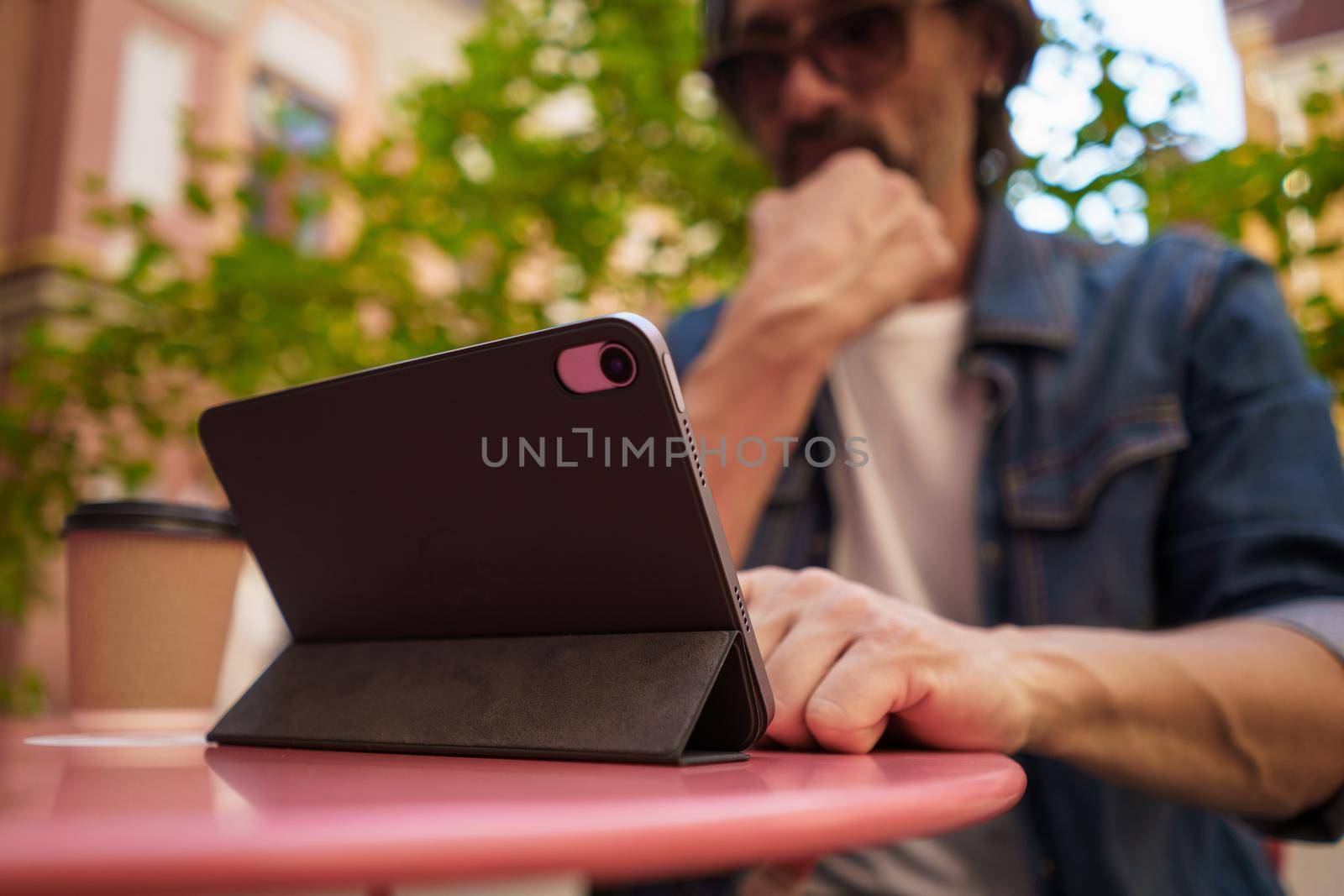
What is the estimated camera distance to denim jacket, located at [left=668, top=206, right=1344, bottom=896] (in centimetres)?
116

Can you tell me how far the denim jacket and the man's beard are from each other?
0.81ft

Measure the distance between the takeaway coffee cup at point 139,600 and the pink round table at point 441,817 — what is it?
28cm

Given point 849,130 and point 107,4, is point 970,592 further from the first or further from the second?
point 107,4

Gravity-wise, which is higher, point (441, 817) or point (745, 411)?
point (441, 817)

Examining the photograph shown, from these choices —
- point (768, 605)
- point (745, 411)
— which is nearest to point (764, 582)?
point (768, 605)

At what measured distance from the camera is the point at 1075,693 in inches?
29.3

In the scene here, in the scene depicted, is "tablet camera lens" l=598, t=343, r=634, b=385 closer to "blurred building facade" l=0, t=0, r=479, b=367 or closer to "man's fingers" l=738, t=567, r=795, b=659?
"man's fingers" l=738, t=567, r=795, b=659

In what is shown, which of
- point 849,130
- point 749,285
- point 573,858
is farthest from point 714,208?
point 573,858

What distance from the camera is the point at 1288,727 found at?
0.84m

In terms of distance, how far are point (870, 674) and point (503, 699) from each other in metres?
0.21

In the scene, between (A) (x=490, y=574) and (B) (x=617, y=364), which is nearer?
(B) (x=617, y=364)

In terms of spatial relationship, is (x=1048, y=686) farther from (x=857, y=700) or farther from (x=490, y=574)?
(x=490, y=574)

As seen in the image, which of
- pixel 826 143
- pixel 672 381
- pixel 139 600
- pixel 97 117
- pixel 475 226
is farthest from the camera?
pixel 97 117

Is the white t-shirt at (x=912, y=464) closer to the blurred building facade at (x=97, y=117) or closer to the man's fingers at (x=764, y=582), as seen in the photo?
the man's fingers at (x=764, y=582)
